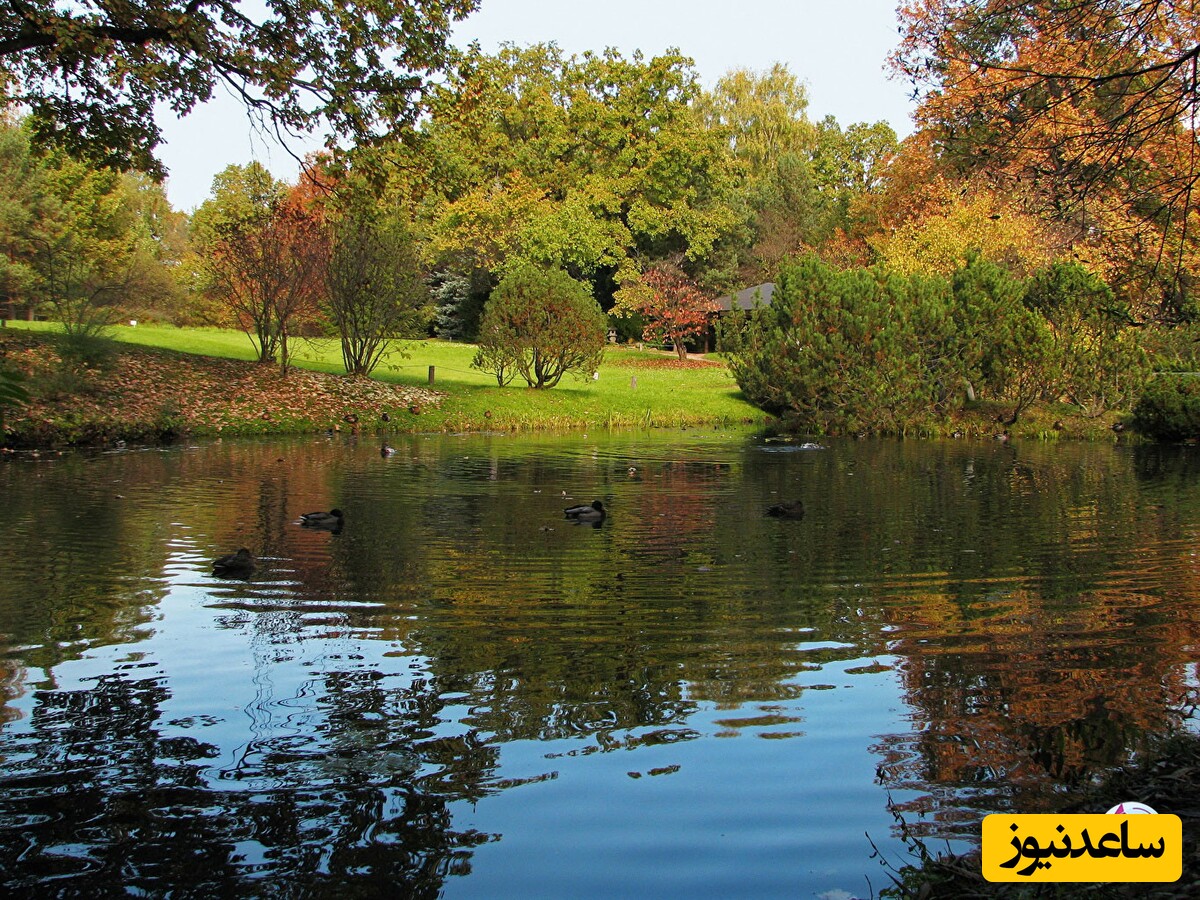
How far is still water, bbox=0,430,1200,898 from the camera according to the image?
418cm

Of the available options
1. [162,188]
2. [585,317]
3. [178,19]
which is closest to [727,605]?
[178,19]

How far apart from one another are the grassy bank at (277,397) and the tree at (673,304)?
32.6 ft

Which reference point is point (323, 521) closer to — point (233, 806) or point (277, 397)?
point (233, 806)

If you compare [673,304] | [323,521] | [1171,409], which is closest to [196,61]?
[323,521]

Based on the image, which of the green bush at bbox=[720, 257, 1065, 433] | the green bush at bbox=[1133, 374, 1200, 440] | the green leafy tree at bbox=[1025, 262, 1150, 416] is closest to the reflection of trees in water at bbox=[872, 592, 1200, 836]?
the green bush at bbox=[1133, 374, 1200, 440]

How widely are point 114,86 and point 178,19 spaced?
12.4 ft

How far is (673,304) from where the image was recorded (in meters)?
55.4

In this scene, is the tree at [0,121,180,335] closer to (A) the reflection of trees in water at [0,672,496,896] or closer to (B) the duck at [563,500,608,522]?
(B) the duck at [563,500,608,522]

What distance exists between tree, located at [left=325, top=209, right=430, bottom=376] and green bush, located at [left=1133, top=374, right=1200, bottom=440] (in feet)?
75.3

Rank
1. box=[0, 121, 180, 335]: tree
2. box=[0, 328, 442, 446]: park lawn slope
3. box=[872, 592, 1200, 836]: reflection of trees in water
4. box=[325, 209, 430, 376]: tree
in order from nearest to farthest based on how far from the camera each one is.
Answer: box=[872, 592, 1200, 836]: reflection of trees in water, box=[0, 328, 442, 446]: park lawn slope, box=[325, 209, 430, 376]: tree, box=[0, 121, 180, 335]: tree

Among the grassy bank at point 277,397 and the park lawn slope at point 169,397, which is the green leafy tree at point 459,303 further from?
the park lawn slope at point 169,397

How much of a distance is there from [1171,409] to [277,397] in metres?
25.8

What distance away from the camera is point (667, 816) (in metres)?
4.48

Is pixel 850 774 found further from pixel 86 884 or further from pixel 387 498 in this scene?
pixel 387 498
